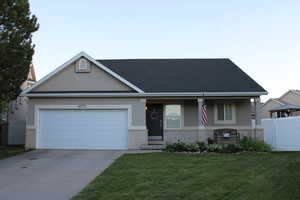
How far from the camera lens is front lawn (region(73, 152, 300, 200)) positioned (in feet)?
20.5

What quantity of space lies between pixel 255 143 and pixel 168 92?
5.14 m

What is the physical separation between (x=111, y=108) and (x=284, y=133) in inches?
369

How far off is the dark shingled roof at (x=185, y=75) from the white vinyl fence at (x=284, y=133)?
7.01ft

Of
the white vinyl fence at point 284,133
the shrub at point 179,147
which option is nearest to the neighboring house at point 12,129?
the shrub at point 179,147

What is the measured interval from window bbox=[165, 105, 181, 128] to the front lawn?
5.20m

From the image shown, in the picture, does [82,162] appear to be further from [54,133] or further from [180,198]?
[180,198]

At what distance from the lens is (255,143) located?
13.6 metres

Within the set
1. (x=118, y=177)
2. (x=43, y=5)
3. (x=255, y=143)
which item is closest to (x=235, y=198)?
(x=118, y=177)

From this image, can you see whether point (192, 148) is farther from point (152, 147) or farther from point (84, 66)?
point (84, 66)

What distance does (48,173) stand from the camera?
29.7 ft

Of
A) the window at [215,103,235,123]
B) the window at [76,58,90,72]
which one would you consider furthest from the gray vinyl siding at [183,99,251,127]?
the window at [76,58,90,72]

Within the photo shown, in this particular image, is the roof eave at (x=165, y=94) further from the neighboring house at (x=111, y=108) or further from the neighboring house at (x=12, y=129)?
the neighboring house at (x=12, y=129)

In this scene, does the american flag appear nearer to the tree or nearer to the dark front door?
the dark front door

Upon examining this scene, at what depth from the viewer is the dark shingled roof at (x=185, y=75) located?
15203mm
